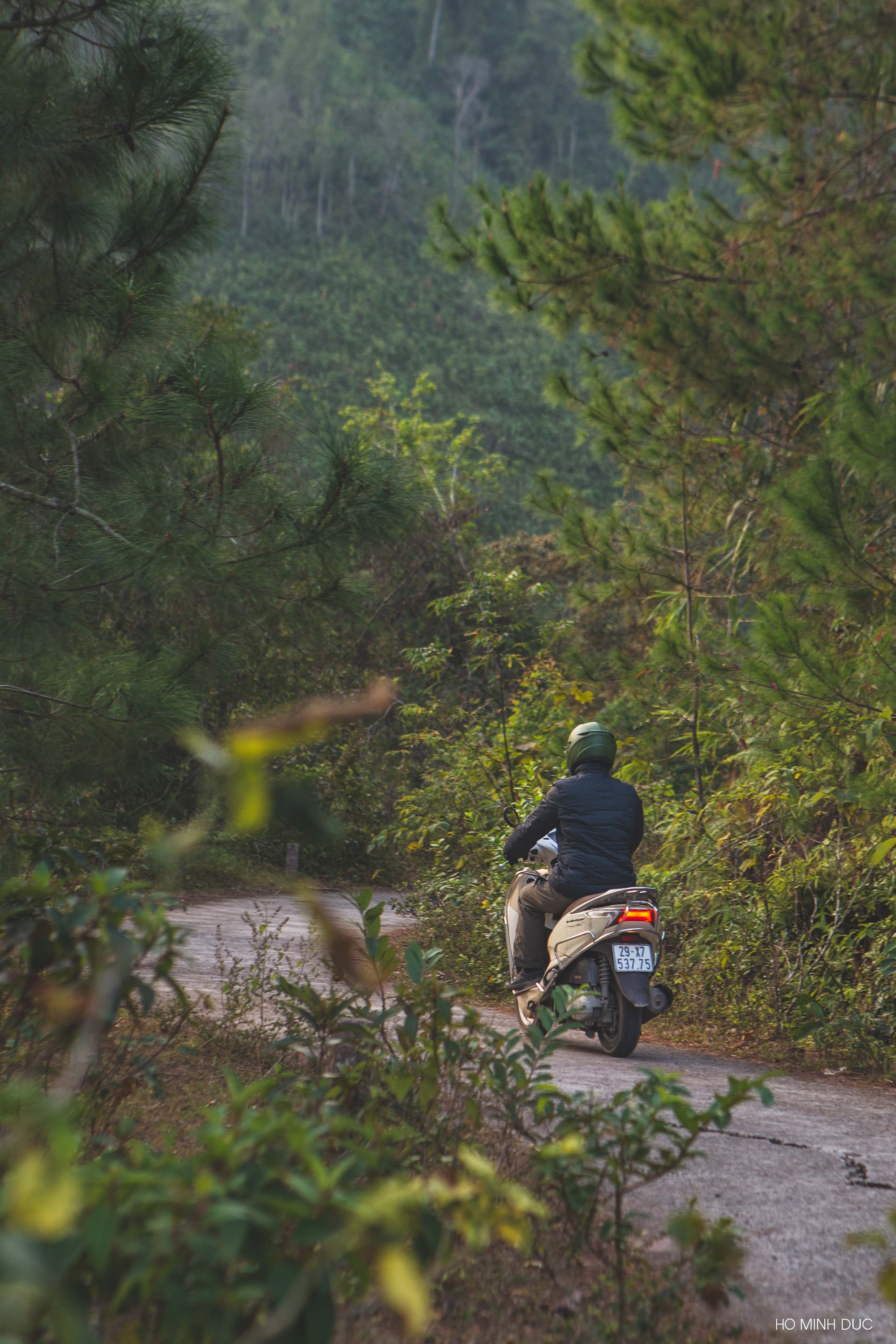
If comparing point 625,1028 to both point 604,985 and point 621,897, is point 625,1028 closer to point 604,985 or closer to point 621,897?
point 604,985

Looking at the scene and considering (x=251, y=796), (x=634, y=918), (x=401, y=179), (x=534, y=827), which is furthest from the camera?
(x=401, y=179)

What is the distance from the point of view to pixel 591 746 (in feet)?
21.4

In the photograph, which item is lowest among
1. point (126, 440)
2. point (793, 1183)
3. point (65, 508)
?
point (793, 1183)

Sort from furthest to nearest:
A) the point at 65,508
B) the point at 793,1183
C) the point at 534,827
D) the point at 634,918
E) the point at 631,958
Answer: the point at 534,827, the point at 634,918, the point at 631,958, the point at 65,508, the point at 793,1183

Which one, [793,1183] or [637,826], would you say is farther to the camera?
[637,826]

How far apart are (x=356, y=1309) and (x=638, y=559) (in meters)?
8.03

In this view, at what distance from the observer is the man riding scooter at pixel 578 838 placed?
246 inches

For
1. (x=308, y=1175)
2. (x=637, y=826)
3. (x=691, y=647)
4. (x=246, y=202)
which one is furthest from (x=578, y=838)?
(x=246, y=202)

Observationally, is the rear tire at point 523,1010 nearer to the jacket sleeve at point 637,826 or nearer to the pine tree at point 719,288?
the jacket sleeve at point 637,826

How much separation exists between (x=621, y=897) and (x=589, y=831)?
0.41 meters

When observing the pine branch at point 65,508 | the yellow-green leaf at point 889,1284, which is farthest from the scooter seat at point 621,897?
the yellow-green leaf at point 889,1284

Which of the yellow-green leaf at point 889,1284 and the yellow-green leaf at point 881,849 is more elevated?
the yellow-green leaf at point 881,849

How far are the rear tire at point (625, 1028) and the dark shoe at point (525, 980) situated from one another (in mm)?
751

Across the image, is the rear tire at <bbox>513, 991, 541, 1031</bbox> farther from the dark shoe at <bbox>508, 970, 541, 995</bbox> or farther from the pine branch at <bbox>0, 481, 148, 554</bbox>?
the pine branch at <bbox>0, 481, 148, 554</bbox>
